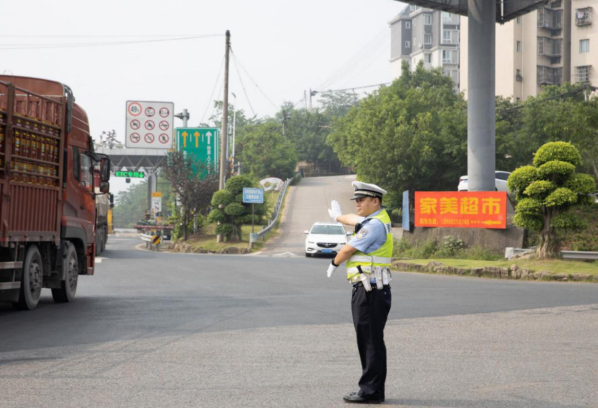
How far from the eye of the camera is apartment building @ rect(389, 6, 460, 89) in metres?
122

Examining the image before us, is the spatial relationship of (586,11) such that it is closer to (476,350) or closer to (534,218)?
(534,218)

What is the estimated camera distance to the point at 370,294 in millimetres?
6648

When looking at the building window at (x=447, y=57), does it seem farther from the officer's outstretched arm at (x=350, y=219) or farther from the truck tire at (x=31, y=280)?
the officer's outstretched arm at (x=350, y=219)

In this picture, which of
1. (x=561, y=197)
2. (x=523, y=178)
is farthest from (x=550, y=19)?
(x=561, y=197)

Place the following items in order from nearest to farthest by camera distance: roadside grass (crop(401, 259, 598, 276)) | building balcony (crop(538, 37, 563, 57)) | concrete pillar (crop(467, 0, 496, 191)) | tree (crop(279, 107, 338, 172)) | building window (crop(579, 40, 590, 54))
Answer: roadside grass (crop(401, 259, 598, 276)) → concrete pillar (crop(467, 0, 496, 191)) → building window (crop(579, 40, 590, 54)) → building balcony (crop(538, 37, 563, 57)) → tree (crop(279, 107, 338, 172))

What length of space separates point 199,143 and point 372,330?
37652 mm

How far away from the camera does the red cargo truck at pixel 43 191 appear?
12.2 metres

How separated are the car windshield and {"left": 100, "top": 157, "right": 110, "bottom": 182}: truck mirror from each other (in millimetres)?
18849

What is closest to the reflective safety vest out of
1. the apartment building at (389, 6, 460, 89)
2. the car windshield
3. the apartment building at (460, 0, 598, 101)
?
the car windshield

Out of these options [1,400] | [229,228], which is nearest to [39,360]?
[1,400]

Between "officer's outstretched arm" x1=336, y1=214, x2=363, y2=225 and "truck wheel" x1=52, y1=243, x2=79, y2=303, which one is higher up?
"officer's outstretched arm" x1=336, y1=214, x2=363, y2=225

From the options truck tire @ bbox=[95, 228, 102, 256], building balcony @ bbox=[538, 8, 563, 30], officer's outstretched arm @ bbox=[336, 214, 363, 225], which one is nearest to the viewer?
officer's outstretched arm @ bbox=[336, 214, 363, 225]

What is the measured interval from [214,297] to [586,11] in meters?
72.7

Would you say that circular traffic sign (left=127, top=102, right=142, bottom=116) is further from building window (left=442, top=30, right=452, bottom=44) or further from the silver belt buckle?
building window (left=442, top=30, right=452, bottom=44)
